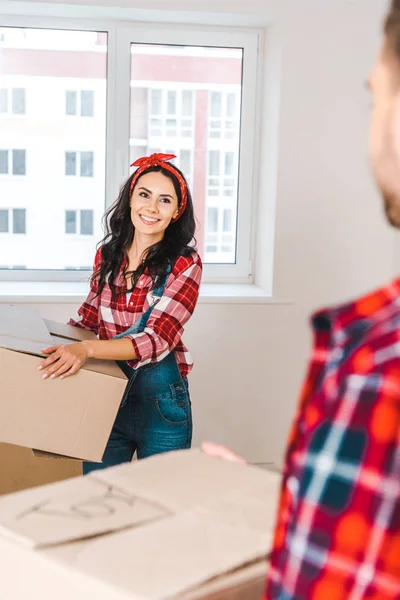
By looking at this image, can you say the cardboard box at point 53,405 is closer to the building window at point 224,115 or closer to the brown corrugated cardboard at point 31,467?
the brown corrugated cardboard at point 31,467

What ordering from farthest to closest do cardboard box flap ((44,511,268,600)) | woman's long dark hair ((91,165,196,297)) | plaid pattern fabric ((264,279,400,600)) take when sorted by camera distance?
1. woman's long dark hair ((91,165,196,297))
2. cardboard box flap ((44,511,268,600))
3. plaid pattern fabric ((264,279,400,600))

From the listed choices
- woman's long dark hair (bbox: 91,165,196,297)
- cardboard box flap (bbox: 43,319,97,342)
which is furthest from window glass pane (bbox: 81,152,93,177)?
cardboard box flap (bbox: 43,319,97,342)

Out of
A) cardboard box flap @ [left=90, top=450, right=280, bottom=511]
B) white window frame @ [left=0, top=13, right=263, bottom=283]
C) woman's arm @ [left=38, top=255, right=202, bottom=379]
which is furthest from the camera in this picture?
white window frame @ [left=0, top=13, right=263, bottom=283]

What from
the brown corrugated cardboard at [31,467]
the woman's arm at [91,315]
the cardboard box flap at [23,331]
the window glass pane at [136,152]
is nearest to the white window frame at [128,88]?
the window glass pane at [136,152]

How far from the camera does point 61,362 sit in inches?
58.3

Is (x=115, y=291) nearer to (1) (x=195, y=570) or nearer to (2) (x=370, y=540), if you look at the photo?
(1) (x=195, y=570)

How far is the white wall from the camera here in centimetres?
276

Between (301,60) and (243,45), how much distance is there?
0.97 feet

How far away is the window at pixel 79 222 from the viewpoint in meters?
2.98

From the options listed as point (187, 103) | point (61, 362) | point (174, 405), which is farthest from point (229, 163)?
point (61, 362)

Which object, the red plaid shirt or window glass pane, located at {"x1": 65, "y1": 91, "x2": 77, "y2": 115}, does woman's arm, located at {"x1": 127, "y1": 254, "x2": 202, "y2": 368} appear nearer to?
the red plaid shirt

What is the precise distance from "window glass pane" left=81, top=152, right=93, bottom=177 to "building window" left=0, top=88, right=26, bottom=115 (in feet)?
0.92

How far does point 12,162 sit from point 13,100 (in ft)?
0.74

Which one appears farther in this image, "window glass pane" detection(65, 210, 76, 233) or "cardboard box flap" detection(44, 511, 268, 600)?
"window glass pane" detection(65, 210, 76, 233)
